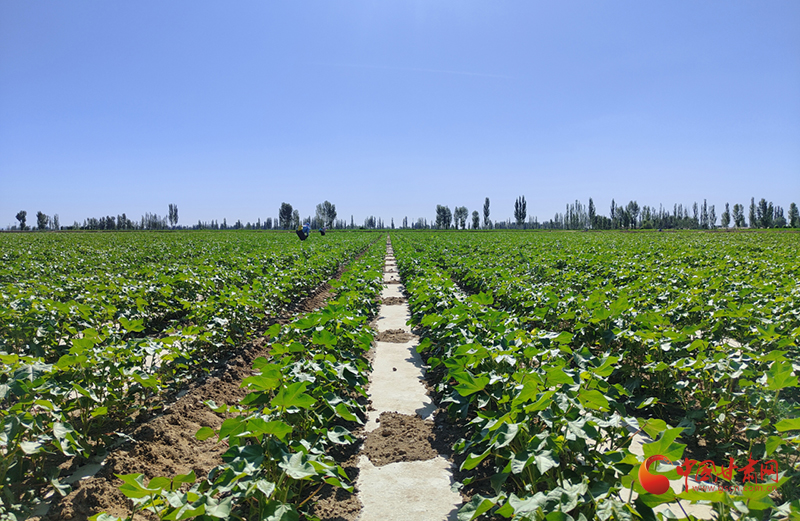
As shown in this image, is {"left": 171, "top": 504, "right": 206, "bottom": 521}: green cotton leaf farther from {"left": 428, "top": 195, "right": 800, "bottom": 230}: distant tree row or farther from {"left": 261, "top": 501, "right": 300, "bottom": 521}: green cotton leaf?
{"left": 428, "top": 195, "right": 800, "bottom": 230}: distant tree row

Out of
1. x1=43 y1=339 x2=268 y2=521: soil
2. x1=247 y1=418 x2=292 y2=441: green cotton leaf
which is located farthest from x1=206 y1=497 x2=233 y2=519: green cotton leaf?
x1=43 y1=339 x2=268 y2=521: soil

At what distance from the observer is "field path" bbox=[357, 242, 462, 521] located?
2.89 meters

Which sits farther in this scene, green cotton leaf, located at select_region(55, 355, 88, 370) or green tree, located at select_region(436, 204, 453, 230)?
green tree, located at select_region(436, 204, 453, 230)

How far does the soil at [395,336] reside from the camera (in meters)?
7.38

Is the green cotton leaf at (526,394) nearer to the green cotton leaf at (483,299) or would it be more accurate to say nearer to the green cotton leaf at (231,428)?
the green cotton leaf at (231,428)

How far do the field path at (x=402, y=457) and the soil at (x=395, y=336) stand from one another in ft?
3.86

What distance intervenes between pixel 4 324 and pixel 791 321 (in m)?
10.2

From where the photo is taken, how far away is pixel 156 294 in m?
7.69

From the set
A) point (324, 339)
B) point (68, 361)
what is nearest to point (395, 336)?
A: point (324, 339)

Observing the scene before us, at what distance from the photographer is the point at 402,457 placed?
3578 millimetres

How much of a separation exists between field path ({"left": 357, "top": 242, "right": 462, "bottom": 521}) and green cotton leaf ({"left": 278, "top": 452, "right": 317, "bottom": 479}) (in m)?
1.04

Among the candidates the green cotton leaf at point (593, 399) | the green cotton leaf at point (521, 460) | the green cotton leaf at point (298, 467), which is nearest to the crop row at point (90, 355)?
the green cotton leaf at point (298, 467)

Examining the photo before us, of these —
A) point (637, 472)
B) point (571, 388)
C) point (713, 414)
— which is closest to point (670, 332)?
point (713, 414)

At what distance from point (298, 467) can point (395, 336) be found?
18.2 feet
